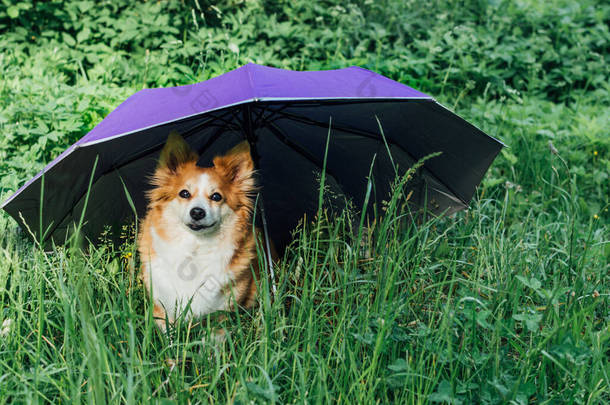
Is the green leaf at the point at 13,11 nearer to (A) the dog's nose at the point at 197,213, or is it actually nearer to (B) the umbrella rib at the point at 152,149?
(B) the umbrella rib at the point at 152,149

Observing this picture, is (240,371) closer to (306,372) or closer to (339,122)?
(306,372)

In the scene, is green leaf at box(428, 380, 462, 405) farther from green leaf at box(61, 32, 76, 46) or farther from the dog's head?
green leaf at box(61, 32, 76, 46)

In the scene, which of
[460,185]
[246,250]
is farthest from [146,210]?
[460,185]

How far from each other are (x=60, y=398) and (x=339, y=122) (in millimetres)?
1549

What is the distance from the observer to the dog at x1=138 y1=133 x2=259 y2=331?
2.16m

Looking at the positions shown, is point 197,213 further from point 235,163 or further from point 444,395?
point 444,395

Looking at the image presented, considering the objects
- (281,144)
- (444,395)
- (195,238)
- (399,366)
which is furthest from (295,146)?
(444,395)

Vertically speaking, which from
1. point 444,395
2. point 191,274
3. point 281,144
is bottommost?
point 444,395

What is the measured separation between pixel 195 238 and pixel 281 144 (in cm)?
65

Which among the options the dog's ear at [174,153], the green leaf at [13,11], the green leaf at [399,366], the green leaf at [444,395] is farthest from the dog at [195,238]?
the green leaf at [13,11]

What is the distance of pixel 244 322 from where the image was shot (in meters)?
2.23

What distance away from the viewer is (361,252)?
8.34ft

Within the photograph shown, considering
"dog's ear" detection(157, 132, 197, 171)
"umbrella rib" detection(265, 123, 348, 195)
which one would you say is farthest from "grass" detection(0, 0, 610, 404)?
"dog's ear" detection(157, 132, 197, 171)

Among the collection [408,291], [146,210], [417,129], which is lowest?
[408,291]
